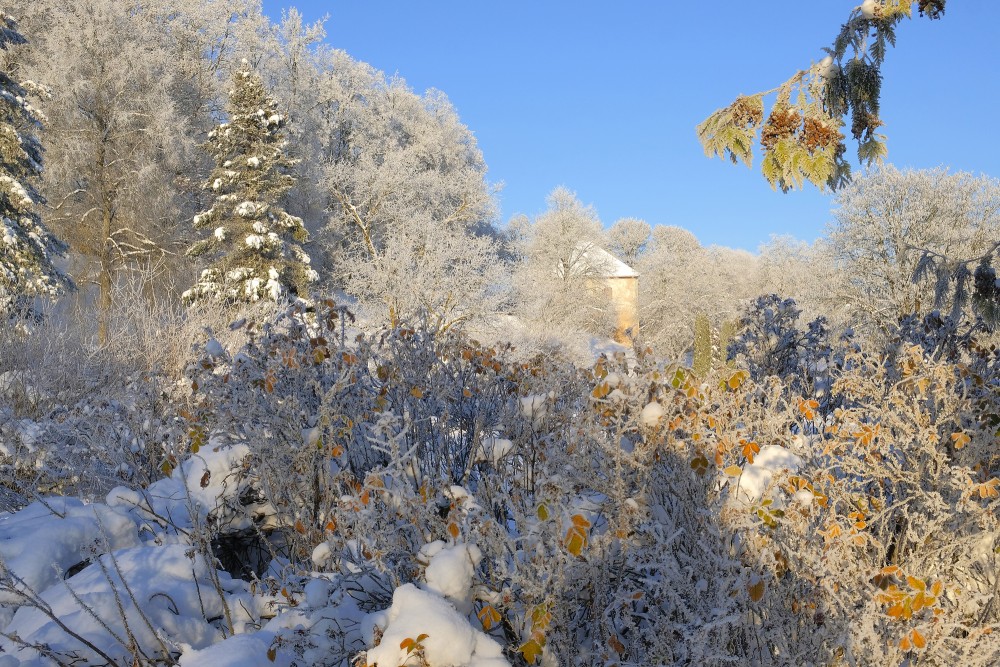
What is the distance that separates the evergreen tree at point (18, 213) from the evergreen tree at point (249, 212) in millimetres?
5032

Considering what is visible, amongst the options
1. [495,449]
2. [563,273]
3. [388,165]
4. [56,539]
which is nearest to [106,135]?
[388,165]

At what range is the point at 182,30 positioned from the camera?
25.2 metres

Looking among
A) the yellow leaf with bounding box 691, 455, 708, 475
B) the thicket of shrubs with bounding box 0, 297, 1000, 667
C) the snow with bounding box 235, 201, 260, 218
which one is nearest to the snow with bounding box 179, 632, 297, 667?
the thicket of shrubs with bounding box 0, 297, 1000, 667

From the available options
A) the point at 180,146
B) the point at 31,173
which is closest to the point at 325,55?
the point at 180,146

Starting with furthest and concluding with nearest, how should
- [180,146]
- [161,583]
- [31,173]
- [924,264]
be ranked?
[180,146] → [31,173] → [924,264] → [161,583]

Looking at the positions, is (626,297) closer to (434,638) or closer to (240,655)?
(240,655)

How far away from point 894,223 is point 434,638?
82.4 feet

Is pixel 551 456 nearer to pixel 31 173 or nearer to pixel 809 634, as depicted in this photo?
pixel 809 634

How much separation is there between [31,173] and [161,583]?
562 inches

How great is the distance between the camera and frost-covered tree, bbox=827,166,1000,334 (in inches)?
870

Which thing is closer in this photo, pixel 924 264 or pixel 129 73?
pixel 924 264

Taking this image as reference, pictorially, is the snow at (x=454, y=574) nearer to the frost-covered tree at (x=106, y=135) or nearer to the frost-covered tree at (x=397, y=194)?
the frost-covered tree at (x=397, y=194)

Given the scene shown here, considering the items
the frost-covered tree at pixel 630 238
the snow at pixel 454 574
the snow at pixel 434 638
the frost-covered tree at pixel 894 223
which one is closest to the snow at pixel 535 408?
the snow at pixel 454 574

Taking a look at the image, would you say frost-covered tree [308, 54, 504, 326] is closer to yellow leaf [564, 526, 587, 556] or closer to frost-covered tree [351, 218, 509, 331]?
frost-covered tree [351, 218, 509, 331]
